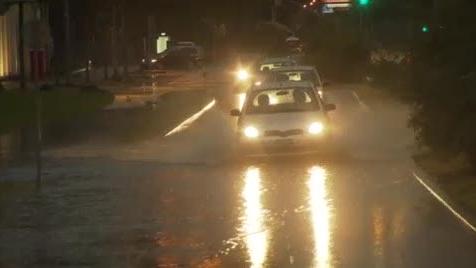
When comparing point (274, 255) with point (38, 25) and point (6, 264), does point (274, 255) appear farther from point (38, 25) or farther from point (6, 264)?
point (38, 25)

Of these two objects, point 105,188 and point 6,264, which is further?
point 105,188

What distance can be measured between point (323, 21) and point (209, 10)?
83.9 feet

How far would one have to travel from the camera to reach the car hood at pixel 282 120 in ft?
74.6

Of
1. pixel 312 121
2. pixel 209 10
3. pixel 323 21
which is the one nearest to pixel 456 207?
pixel 312 121

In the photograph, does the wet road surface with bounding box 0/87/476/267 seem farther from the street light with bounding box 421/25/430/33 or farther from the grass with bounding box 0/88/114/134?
the grass with bounding box 0/88/114/134

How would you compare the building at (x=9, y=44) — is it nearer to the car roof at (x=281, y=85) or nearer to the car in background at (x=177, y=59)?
the car in background at (x=177, y=59)

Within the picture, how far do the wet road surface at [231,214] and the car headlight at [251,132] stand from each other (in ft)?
1.41

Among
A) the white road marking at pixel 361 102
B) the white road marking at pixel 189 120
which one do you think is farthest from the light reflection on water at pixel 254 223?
the white road marking at pixel 361 102

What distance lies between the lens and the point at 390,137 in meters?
28.2

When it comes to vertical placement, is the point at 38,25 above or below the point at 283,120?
above

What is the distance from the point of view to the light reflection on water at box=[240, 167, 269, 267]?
12.5 meters

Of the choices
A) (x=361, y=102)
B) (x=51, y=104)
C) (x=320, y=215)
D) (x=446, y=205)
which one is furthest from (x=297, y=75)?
(x=320, y=215)

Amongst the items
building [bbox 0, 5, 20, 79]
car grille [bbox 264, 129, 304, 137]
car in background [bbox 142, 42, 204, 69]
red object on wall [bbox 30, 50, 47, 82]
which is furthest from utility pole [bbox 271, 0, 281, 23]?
car grille [bbox 264, 129, 304, 137]

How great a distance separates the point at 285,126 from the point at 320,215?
24.4ft
